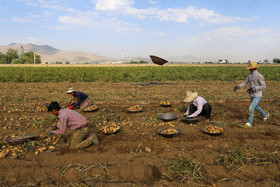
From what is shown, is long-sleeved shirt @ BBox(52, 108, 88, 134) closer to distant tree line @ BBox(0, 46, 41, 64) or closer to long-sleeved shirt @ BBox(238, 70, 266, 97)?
long-sleeved shirt @ BBox(238, 70, 266, 97)

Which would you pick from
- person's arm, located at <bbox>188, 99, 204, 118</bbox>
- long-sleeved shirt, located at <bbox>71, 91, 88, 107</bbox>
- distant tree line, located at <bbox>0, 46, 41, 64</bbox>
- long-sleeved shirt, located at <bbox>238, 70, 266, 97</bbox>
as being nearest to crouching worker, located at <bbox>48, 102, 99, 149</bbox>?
long-sleeved shirt, located at <bbox>71, 91, 88, 107</bbox>

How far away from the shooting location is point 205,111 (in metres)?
6.08

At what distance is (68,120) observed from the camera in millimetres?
4543

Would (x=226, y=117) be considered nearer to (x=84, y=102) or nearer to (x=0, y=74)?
(x=84, y=102)

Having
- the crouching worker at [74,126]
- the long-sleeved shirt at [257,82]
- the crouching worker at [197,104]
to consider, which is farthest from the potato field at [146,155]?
the long-sleeved shirt at [257,82]

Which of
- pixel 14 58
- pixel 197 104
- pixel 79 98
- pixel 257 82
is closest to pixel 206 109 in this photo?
pixel 197 104

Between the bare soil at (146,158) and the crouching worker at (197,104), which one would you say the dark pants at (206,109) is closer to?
the crouching worker at (197,104)

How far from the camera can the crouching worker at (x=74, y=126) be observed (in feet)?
14.3

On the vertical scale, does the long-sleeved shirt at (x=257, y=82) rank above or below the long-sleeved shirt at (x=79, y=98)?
above

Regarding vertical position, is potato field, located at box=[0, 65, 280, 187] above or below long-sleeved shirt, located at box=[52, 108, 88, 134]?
below

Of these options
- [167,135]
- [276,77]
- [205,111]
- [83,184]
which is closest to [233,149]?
[167,135]

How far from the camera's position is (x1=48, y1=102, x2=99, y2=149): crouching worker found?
4348mm

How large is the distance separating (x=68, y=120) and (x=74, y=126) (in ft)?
0.80

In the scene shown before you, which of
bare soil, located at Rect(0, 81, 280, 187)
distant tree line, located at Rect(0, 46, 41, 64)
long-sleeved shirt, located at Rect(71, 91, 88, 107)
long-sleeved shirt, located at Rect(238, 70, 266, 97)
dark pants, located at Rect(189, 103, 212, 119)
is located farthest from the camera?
distant tree line, located at Rect(0, 46, 41, 64)
